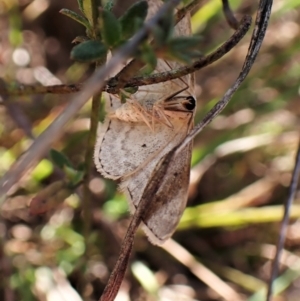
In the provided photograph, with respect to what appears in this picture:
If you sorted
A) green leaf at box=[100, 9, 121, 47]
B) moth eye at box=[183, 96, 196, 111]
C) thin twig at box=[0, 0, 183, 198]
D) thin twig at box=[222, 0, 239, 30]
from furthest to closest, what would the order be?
1. moth eye at box=[183, 96, 196, 111]
2. thin twig at box=[222, 0, 239, 30]
3. green leaf at box=[100, 9, 121, 47]
4. thin twig at box=[0, 0, 183, 198]

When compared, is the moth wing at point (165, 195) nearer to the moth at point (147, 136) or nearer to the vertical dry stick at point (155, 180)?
the moth at point (147, 136)

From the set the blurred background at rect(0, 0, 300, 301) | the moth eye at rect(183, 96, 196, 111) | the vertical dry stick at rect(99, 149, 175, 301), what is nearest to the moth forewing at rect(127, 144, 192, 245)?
the moth eye at rect(183, 96, 196, 111)

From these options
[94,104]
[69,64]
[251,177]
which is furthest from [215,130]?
[94,104]

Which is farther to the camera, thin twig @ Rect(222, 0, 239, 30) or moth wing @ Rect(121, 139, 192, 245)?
moth wing @ Rect(121, 139, 192, 245)

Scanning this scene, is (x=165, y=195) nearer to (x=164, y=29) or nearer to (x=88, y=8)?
(x=88, y=8)

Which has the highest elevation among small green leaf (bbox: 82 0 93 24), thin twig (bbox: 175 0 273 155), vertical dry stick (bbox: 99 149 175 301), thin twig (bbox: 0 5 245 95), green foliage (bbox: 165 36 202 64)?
small green leaf (bbox: 82 0 93 24)

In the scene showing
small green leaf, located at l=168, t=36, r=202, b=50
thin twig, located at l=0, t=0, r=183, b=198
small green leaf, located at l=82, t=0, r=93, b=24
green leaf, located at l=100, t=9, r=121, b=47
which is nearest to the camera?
thin twig, located at l=0, t=0, r=183, b=198

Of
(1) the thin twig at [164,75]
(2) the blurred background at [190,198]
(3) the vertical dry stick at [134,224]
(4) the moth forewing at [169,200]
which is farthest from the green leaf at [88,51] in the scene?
(2) the blurred background at [190,198]

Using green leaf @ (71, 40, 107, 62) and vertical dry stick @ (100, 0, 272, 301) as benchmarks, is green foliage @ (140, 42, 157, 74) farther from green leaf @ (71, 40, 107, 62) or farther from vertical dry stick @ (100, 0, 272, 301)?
vertical dry stick @ (100, 0, 272, 301)

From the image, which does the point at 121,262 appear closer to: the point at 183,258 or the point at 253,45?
the point at 253,45
